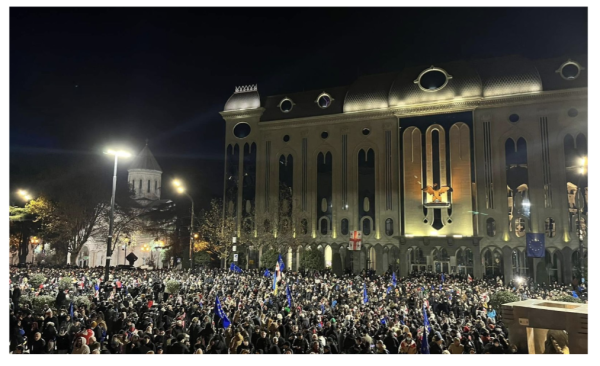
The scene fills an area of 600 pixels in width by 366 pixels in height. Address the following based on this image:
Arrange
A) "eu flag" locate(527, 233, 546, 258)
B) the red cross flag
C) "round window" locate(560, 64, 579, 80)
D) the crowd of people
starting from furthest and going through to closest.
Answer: the red cross flag < "round window" locate(560, 64, 579, 80) < "eu flag" locate(527, 233, 546, 258) < the crowd of people

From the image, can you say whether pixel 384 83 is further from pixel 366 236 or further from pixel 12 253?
pixel 12 253

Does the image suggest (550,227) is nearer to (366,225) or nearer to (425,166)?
(425,166)

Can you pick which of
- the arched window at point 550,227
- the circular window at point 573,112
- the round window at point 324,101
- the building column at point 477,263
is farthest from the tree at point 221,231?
the circular window at point 573,112

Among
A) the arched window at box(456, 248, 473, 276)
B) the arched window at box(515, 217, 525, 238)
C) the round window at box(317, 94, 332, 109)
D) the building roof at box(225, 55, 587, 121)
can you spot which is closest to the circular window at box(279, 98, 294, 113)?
the building roof at box(225, 55, 587, 121)

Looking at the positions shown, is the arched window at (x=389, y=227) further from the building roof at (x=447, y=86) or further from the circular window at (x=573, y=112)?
the circular window at (x=573, y=112)

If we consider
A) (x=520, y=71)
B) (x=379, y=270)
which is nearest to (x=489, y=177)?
(x=520, y=71)

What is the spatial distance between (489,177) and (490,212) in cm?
285

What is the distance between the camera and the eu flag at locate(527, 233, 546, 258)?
34.1 m

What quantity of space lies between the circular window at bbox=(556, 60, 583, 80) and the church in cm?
4076

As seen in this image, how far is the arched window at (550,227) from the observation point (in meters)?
38.1

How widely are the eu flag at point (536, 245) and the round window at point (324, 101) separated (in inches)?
854

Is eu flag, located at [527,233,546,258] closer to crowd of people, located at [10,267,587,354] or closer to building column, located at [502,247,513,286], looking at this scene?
building column, located at [502,247,513,286]

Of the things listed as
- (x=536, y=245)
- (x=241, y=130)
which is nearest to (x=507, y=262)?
(x=536, y=245)

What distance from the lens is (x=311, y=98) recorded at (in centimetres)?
4906
